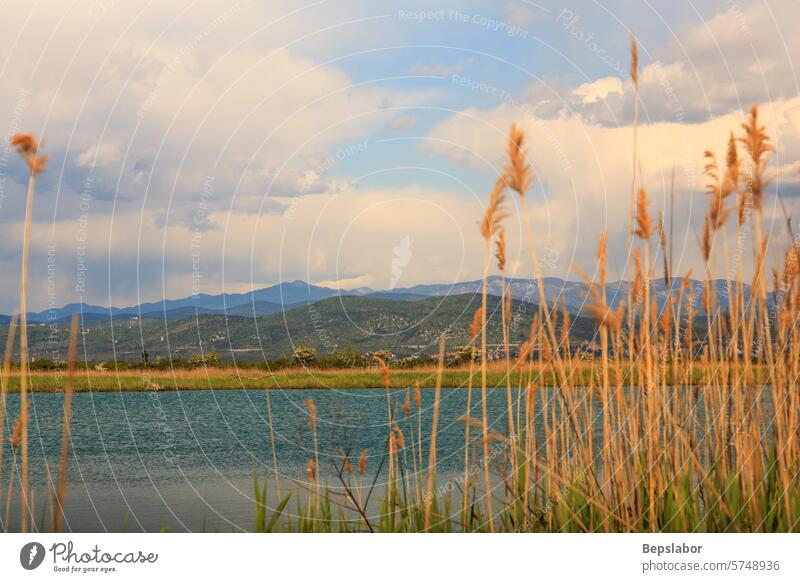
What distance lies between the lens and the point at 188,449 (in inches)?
821

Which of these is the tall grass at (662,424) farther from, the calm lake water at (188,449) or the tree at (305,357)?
the tree at (305,357)

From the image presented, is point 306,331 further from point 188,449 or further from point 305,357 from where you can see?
point 188,449

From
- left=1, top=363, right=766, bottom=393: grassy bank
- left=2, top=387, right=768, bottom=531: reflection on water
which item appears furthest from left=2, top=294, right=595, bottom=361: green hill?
left=2, top=387, right=768, bottom=531: reflection on water

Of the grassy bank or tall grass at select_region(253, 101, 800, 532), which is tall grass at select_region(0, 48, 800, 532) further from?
the grassy bank

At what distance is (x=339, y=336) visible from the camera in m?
65.0

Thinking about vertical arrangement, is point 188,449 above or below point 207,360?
below

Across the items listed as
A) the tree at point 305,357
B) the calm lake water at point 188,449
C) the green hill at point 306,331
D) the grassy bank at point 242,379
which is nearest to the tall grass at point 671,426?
the calm lake water at point 188,449

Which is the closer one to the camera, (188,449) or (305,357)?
(188,449)
